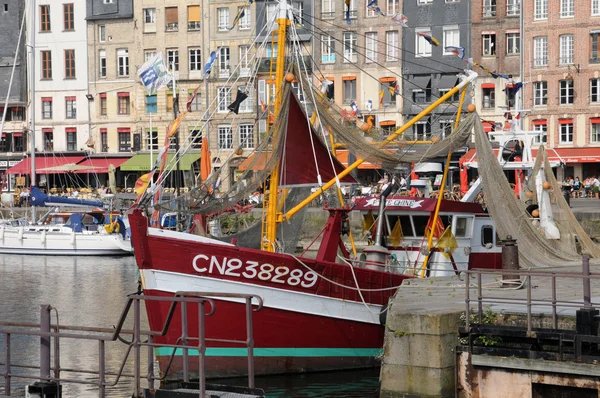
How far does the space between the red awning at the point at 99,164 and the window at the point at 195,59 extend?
7263mm

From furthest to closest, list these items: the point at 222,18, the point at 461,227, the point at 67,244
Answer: the point at 222,18, the point at 67,244, the point at 461,227

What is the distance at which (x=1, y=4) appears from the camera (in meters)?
77.6

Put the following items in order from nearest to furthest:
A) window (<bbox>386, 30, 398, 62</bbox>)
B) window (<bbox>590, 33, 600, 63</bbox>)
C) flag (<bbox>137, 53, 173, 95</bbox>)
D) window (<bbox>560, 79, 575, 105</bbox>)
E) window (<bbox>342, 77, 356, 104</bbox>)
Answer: flag (<bbox>137, 53, 173, 95</bbox>)
window (<bbox>590, 33, 600, 63</bbox>)
window (<bbox>560, 79, 575, 105</bbox>)
window (<bbox>386, 30, 398, 62</bbox>)
window (<bbox>342, 77, 356, 104</bbox>)

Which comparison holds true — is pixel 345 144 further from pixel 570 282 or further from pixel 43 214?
pixel 43 214

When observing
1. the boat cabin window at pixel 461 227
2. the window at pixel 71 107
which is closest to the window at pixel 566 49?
the window at pixel 71 107

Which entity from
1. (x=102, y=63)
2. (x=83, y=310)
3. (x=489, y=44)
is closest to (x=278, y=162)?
(x=83, y=310)

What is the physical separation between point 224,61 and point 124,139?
876 centimetres

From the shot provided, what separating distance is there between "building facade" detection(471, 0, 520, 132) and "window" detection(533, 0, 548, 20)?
3.09 feet

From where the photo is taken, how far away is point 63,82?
74.4 meters

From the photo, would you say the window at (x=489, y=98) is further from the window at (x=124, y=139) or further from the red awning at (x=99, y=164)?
the window at (x=124, y=139)

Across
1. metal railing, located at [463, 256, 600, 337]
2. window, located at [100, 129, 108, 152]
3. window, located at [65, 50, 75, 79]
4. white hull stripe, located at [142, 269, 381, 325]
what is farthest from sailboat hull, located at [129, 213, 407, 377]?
window, located at [65, 50, 75, 79]

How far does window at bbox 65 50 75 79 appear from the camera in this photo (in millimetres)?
74438

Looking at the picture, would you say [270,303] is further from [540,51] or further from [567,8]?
[567,8]

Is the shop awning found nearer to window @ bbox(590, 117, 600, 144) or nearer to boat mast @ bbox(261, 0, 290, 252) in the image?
window @ bbox(590, 117, 600, 144)
